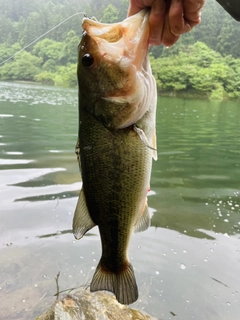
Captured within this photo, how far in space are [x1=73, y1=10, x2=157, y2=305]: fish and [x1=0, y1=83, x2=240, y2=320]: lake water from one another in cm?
225

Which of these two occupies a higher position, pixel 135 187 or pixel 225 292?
pixel 135 187

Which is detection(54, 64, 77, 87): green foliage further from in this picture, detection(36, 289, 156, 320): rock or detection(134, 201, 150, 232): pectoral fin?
detection(134, 201, 150, 232): pectoral fin

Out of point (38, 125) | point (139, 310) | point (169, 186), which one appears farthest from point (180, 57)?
point (139, 310)

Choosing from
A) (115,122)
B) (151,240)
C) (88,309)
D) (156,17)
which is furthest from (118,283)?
(151,240)

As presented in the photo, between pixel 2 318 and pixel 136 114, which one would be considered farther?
pixel 2 318

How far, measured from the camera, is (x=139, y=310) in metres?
3.68

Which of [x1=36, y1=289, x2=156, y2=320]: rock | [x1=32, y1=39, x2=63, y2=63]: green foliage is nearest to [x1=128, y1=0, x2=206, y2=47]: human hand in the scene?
[x1=36, y1=289, x2=156, y2=320]: rock

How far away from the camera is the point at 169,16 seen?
179 cm

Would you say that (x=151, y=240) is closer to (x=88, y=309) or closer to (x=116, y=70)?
(x=88, y=309)

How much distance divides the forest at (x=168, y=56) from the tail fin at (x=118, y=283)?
50.1 meters

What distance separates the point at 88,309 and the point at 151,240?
2.23 meters

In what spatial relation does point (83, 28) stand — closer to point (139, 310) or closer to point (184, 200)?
point (139, 310)

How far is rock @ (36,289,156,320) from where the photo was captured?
2.96 m

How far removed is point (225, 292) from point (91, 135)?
3152mm
